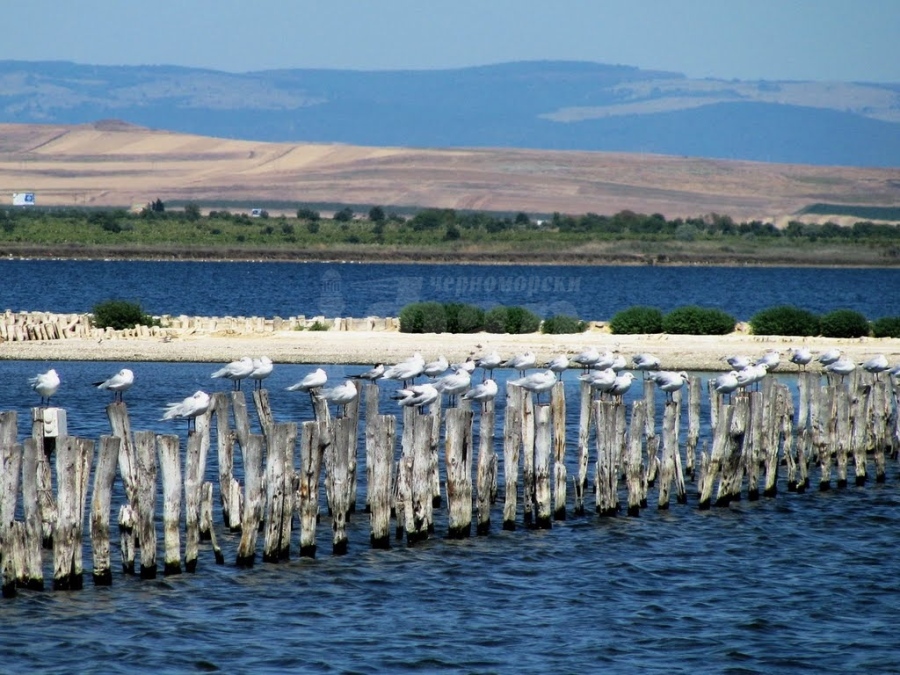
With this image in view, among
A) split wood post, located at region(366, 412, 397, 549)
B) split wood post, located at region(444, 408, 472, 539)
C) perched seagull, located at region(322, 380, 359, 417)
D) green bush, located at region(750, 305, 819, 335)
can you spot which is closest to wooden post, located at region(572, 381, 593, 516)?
split wood post, located at region(444, 408, 472, 539)

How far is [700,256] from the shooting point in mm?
143500

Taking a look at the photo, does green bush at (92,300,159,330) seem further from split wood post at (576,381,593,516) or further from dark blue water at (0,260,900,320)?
split wood post at (576,381,593,516)

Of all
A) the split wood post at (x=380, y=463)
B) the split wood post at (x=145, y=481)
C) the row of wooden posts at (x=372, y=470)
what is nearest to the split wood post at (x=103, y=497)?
the row of wooden posts at (x=372, y=470)

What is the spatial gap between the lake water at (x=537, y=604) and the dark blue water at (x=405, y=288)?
1479 inches

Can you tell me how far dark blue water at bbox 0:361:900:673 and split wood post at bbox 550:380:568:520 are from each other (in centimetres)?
34

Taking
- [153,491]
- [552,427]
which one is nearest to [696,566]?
[552,427]

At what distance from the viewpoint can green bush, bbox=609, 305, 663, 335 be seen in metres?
41.5

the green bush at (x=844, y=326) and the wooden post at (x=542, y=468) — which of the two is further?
the green bush at (x=844, y=326)

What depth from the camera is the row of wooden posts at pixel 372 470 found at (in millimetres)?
15234

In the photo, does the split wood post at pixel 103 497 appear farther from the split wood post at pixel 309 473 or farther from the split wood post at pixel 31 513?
the split wood post at pixel 309 473

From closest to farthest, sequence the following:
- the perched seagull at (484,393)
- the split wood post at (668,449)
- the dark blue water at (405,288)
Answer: the split wood post at (668,449), the perched seagull at (484,393), the dark blue water at (405,288)

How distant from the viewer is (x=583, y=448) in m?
19.7

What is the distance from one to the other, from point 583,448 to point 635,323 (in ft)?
73.3

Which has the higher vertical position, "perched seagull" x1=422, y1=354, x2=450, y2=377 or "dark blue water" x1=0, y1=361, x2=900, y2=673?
"perched seagull" x1=422, y1=354, x2=450, y2=377
